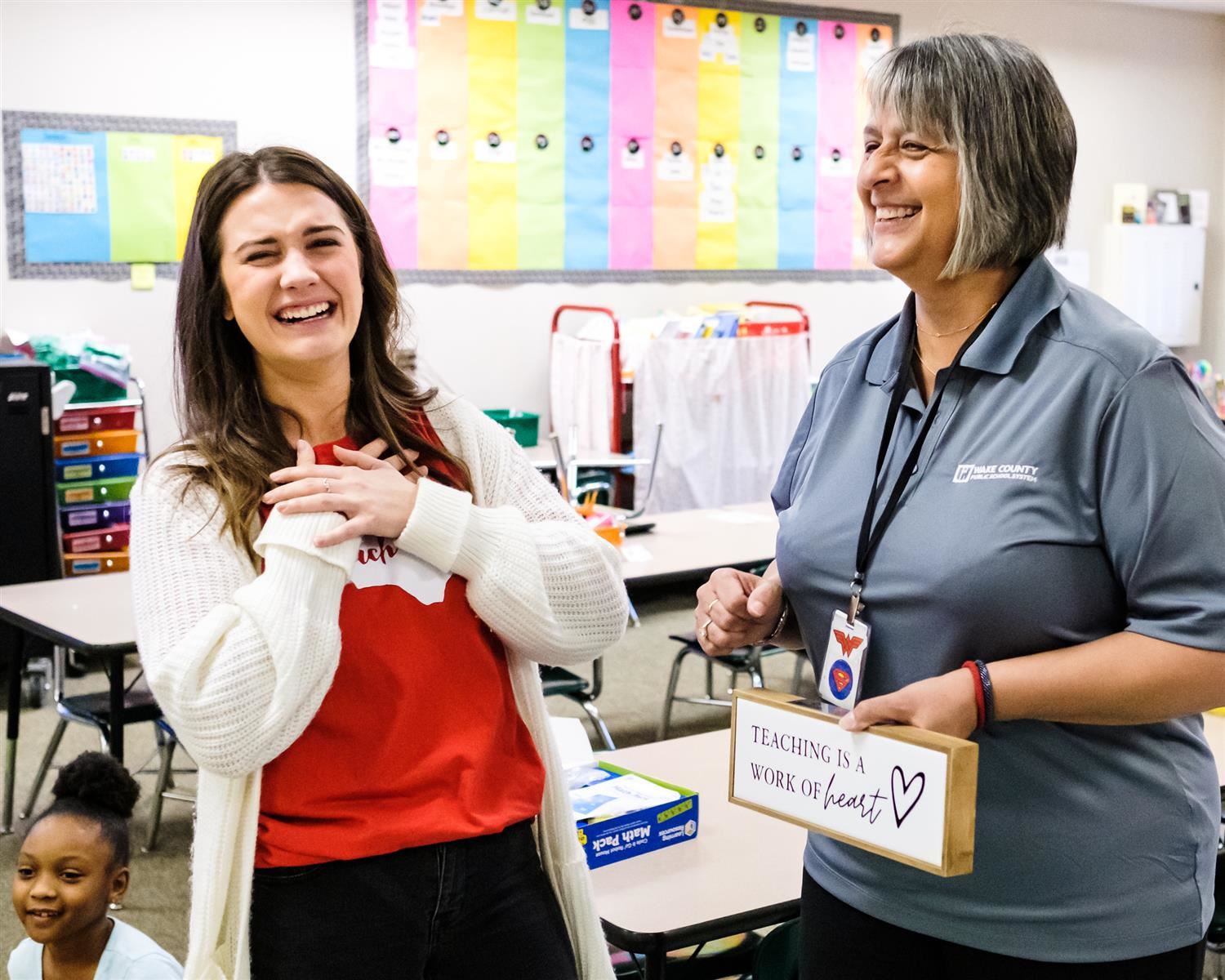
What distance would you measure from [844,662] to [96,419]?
180 inches

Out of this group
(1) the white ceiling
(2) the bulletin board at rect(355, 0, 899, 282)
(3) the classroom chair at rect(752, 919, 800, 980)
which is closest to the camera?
(3) the classroom chair at rect(752, 919, 800, 980)

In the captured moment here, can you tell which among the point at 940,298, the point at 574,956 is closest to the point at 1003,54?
the point at 940,298

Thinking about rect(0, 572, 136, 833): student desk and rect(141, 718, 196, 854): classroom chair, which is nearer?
rect(0, 572, 136, 833): student desk

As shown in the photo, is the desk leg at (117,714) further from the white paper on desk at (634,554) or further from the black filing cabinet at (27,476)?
the black filing cabinet at (27,476)

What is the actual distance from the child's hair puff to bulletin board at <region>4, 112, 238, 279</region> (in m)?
3.71

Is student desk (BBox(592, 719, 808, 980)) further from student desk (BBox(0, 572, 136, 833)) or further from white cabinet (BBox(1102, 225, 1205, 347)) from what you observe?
white cabinet (BBox(1102, 225, 1205, 347))

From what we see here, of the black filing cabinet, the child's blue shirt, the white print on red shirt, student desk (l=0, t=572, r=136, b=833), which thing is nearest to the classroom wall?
the black filing cabinet

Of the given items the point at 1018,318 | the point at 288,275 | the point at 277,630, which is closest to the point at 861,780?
the point at 1018,318

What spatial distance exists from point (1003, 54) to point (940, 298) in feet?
0.78

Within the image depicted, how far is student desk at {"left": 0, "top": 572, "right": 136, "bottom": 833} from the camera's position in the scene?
3174mm

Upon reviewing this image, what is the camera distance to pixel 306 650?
1264mm

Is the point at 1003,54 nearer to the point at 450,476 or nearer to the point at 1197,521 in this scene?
the point at 1197,521

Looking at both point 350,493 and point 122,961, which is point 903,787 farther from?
point 122,961

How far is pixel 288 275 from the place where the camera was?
1.42m
